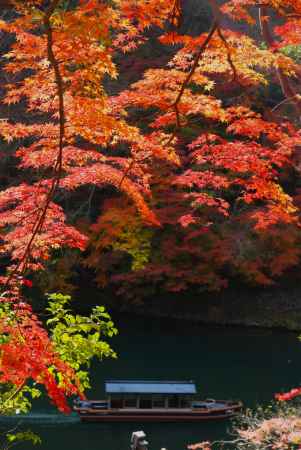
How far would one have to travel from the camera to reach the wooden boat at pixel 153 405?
11414 millimetres

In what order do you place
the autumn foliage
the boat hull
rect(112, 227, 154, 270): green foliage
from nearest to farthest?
the autumn foliage → the boat hull → rect(112, 227, 154, 270): green foliage

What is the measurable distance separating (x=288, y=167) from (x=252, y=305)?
383cm

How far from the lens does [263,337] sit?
52.3 ft

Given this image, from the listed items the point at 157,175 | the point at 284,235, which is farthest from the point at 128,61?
the point at 284,235

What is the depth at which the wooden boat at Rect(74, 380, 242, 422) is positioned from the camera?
11.4 meters

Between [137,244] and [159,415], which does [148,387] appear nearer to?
[159,415]

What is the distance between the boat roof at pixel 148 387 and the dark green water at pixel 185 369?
1.90 ft

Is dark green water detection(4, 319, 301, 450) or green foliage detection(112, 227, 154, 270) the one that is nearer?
dark green water detection(4, 319, 301, 450)

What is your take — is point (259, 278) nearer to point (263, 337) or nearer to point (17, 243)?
point (263, 337)

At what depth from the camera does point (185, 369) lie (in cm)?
1363

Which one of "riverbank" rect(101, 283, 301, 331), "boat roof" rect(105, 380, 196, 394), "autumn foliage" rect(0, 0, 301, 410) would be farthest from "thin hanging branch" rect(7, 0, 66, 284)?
"riverbank" rect(101, 283, 301, 331)

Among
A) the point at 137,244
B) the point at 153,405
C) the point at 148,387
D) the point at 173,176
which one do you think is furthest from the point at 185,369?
the point at 173,176

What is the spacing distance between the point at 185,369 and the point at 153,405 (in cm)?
168

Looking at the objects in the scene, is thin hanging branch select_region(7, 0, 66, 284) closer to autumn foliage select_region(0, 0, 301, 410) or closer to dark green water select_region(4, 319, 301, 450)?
autumn foliage select_region(0, 0, 301, 410)
